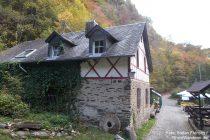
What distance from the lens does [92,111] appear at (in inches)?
536

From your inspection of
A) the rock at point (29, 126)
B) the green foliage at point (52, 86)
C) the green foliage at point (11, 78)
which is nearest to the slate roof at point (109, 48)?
the green foliage at point (52, 86)

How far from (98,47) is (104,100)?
3092mm

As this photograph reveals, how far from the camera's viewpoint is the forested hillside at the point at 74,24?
2748 cm

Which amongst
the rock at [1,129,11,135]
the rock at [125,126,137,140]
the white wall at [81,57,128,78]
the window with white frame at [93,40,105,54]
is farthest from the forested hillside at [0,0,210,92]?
the rock at [125,126,137,140]

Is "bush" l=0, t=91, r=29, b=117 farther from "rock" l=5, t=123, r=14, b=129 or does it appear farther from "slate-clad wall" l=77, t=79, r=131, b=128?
"slate-clad wall" l=77, t=79, r=131, b=128

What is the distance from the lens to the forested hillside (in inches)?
1082

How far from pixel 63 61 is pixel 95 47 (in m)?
2.19

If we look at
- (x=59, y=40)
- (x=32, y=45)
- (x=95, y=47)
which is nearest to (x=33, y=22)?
(x=32, y=45)

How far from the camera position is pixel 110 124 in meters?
12.7

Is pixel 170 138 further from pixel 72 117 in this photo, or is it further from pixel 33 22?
pixel 33 22

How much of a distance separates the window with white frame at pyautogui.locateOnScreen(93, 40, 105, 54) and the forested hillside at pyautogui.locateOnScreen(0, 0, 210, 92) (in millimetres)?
13759

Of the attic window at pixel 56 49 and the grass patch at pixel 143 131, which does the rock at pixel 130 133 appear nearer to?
the grass patch at pixel 143 131

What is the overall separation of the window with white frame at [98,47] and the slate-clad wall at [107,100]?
1706 millimetres

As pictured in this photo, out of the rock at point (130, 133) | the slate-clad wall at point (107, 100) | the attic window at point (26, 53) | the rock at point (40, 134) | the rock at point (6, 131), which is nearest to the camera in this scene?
the rock at point (6, 131)
